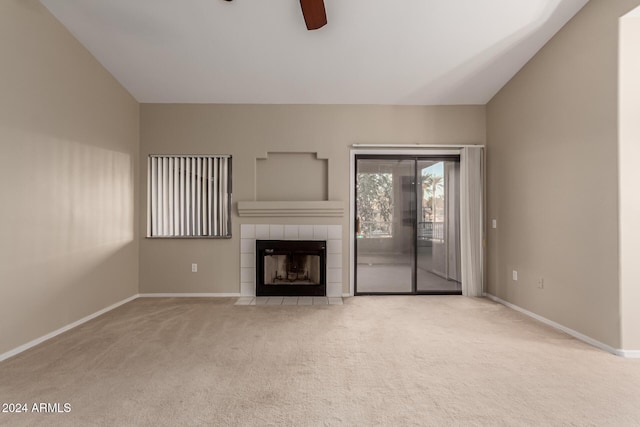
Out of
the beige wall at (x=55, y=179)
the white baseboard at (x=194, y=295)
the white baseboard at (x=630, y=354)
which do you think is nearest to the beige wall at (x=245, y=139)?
the white baseboard at (x=194, y=295)

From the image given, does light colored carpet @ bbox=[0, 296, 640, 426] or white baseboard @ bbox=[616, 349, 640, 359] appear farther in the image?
white baseboard @ bbox=[616, 349, 640, 359]

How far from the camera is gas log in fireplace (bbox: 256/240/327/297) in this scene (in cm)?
450

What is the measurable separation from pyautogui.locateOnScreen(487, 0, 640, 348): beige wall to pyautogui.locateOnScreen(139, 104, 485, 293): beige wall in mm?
1009

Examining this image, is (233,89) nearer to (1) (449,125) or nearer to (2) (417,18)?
(2) (417,18)

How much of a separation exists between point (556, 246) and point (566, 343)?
90 centimetres

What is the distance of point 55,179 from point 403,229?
3.85m

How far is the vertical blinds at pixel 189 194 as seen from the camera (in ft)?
15.1

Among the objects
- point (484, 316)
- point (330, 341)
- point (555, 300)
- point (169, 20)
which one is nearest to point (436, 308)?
point (484, 316)

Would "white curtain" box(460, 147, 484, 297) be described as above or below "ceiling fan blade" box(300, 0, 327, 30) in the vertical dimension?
below


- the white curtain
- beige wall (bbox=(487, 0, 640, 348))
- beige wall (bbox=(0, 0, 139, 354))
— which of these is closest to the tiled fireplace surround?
beige wall (bbox=(0, 0, 139, 354))

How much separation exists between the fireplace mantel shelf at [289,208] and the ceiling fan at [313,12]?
2.31 m

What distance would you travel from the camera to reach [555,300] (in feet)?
11.1

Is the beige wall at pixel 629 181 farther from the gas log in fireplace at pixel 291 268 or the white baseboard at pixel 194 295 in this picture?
the white baseboard at pixel 194 295

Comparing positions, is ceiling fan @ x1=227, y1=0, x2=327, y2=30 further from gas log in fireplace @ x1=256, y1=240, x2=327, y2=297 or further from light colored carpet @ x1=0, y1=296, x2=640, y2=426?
gas log in fireplace @ x1=256, y1=240, x2=327, y2=297
